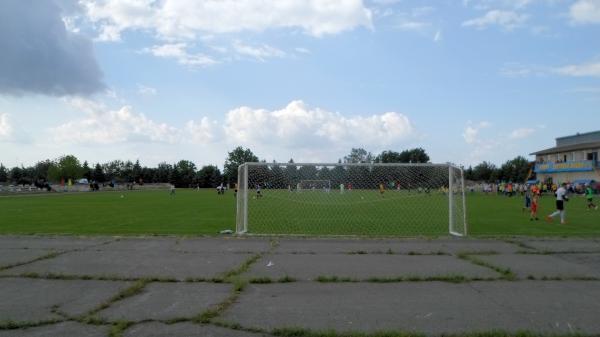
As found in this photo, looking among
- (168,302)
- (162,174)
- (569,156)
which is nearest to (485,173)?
(569,156)

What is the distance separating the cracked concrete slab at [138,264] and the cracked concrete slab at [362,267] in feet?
2.33

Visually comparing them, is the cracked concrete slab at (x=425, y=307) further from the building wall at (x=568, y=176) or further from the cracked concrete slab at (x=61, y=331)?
the building wall at (x=568, y=176)

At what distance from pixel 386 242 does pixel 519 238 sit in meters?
3.74

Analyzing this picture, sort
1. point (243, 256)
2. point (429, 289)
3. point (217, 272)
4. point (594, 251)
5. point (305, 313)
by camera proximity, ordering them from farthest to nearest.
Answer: point (594, 251)
point (243, 256)
point (217, 272)
point (429, 289)
point (305, 313)

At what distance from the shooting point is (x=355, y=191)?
56.5 feet

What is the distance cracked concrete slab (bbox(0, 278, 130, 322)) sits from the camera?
5406 millimetres

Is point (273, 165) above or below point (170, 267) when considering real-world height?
above

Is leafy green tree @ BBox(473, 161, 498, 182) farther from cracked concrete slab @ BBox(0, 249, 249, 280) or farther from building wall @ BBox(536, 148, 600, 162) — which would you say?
cracked concrete slab @ BBox(0, 249, 249, 280)

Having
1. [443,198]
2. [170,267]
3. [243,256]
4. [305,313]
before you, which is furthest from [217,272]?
[443,198]

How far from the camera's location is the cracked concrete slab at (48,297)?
541cm

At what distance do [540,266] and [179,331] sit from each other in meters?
6.45

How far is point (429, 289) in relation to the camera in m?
6.59

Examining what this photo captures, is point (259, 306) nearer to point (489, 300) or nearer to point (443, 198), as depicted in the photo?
point (489, 300)

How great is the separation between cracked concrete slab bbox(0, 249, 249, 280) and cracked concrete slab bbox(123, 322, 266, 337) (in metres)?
2.40
